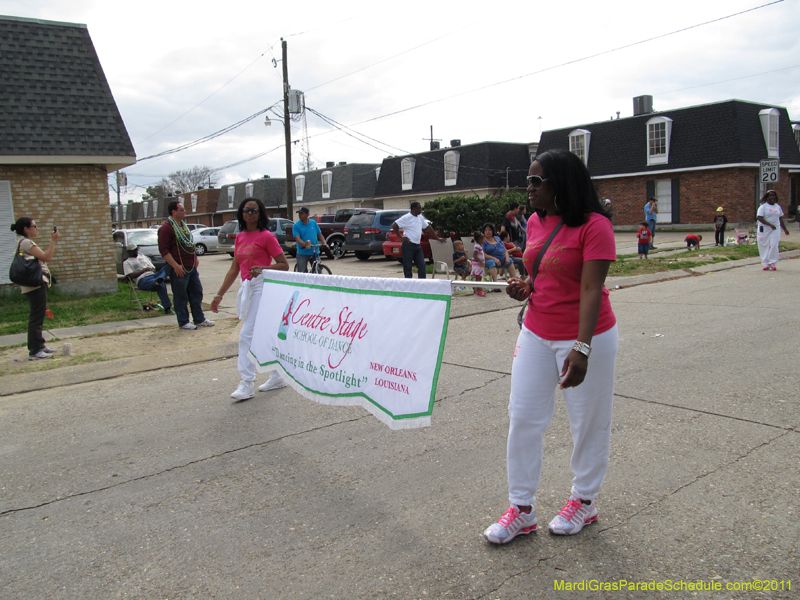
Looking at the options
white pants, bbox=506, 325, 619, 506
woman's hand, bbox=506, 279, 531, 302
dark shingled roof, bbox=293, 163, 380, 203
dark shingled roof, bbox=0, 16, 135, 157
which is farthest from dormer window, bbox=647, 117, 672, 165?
white pants, bbox=506, 325, 619, 506

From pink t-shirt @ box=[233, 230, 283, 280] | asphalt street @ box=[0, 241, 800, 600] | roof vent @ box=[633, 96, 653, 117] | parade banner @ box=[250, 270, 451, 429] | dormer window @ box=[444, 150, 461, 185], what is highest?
roof vent @ box=[633, 96, 653, 117]

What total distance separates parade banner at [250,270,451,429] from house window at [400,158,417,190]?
135ft

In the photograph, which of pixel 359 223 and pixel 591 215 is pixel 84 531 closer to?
pixel 591 215

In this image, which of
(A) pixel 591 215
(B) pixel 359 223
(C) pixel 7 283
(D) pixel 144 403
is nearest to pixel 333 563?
(A) pixel 591 215

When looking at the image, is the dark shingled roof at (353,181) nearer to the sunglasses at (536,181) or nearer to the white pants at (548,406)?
the sunglasses at (536,181)

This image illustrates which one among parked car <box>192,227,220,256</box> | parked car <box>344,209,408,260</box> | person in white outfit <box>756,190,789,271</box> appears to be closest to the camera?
person in white outfit <box>756,190,789,271</box>

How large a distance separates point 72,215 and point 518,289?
42.8ft

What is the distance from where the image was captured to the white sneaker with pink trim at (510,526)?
2943 millimetres

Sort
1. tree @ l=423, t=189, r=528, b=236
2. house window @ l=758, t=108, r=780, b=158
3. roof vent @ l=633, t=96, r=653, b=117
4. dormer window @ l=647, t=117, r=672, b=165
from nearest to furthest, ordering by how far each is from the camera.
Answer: tree @ l=423, t=189, r=528, b=236 < house window @ l=758, t=108, r=780, b=158 < dormer window @ l=647, t=117, r=672, b=165 < roof vent @ l=633, t=96, r=653, b=117

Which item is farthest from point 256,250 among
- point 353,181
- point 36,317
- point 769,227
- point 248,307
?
point 353,181

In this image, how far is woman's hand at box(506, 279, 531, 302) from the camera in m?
3.01

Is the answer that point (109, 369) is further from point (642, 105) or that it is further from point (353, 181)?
point (353, 181)

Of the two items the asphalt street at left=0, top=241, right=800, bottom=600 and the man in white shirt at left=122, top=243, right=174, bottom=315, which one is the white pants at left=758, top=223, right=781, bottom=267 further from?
the man in white shirt at left=122, top=243, right=174, bottom=315

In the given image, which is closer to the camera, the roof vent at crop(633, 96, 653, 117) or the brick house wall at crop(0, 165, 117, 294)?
the brick house wall at crop(0, 165, 117, 294)
